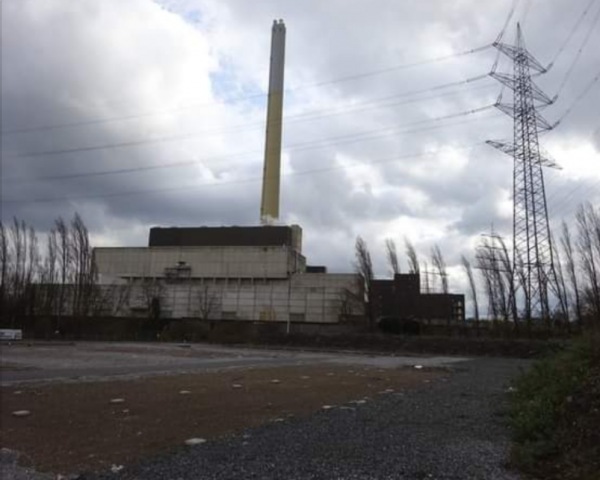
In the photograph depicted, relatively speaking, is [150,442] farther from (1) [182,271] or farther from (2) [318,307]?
(1) [182,271]

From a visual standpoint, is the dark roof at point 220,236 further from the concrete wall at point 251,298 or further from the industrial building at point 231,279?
the concrete wall at point 251,298

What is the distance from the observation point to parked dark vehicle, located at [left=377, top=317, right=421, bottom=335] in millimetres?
76250

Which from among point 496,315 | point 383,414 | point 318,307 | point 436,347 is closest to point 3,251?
point 318,307

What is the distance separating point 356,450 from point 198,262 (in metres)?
113

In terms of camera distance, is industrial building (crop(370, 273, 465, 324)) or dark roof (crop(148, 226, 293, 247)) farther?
dark roof (crop(148, 226, 293, 247))

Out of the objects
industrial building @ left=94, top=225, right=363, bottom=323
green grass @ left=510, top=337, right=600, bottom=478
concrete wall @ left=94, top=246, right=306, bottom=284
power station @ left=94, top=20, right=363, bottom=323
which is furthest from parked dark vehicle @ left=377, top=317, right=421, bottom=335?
green grass @ left=510, top=337, right=600, bottom=478

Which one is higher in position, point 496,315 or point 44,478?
point 496,315

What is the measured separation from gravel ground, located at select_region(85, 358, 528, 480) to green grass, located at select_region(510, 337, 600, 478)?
1.23 ft

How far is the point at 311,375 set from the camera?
27.0m

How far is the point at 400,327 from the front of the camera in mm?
76875

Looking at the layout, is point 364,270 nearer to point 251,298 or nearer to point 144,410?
point 251,298

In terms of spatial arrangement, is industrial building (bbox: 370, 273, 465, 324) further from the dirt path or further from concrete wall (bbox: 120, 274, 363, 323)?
the dirt path

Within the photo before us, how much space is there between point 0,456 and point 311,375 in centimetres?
1880

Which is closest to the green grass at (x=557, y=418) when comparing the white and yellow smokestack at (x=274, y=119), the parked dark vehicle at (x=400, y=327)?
the parked dark vehicle at (x=400, y=327)
